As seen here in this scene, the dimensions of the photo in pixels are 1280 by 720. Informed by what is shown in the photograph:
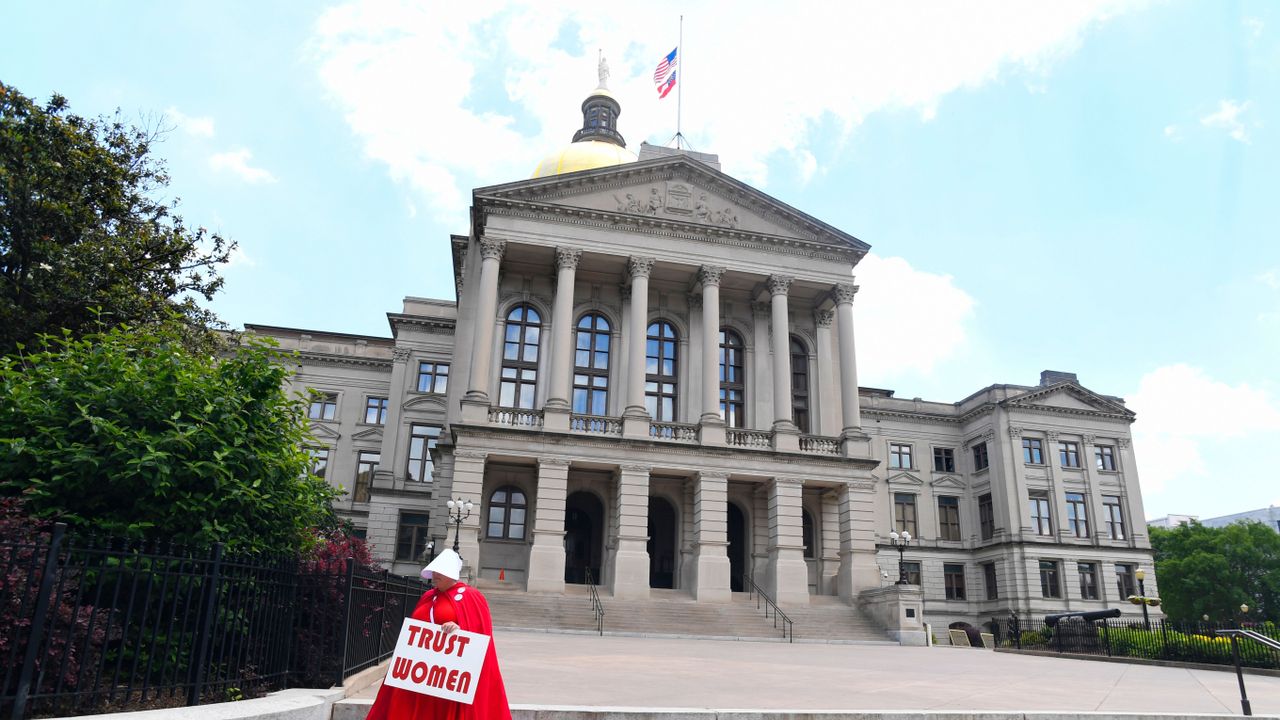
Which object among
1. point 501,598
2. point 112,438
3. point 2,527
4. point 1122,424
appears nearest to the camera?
point 2,527

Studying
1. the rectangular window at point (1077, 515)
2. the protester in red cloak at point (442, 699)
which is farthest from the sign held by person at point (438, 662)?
the rectangular window at point (1077, 515)

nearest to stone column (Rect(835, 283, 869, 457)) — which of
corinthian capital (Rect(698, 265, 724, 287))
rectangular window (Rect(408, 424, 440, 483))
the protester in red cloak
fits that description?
corinthian capital (Rect(698, 265, 724, 287))

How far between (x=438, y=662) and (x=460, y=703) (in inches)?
12.4

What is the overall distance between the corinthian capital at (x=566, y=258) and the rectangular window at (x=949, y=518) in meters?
31.6

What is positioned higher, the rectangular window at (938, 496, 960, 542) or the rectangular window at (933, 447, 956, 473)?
the rectangular window at (933, 447, 956, 473)

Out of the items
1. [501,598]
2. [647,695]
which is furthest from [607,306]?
[647,695]

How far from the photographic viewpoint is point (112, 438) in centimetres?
834

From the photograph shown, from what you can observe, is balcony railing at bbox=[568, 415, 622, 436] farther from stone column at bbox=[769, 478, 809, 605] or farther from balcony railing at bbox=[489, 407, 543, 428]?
stone column at bbox=[769, 478, 809, 605]

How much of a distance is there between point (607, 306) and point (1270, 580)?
55.4 m

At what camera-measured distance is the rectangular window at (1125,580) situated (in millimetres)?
48531

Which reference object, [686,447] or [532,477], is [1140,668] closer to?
[686,447]

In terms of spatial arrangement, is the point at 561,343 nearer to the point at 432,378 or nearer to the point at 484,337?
the point at 484,337

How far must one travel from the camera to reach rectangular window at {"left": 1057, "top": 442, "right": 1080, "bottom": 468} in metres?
50.3

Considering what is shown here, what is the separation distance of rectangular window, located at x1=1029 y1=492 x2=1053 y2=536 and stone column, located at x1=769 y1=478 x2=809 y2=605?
2459 cm
